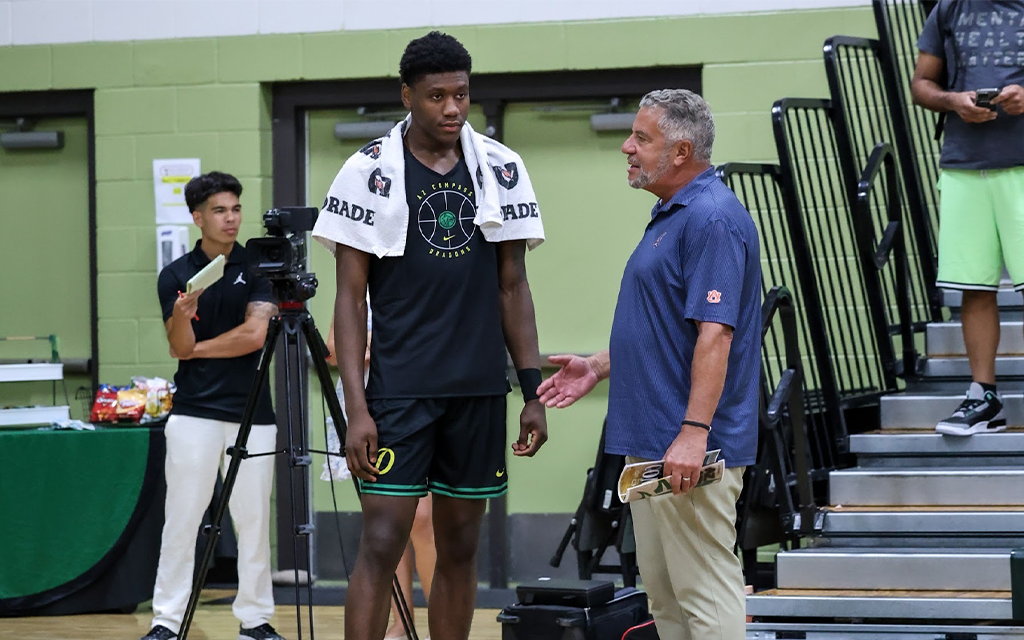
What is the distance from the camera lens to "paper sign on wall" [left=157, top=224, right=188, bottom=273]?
6.25m

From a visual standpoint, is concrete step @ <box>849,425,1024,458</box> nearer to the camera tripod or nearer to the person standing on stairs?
the person standing on stairs

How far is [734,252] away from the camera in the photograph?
2.88 meters

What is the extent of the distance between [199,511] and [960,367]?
272 cm

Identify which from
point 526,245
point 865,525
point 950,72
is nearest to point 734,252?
point 526,245

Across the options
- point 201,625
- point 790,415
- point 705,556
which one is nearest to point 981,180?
point 790,415

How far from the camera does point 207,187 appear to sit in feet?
16.2

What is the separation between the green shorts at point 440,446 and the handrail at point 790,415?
1390 millimetres

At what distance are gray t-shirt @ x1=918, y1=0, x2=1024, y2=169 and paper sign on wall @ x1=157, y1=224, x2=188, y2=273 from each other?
332 centimetres

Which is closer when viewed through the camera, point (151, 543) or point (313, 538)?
point (151, 543)

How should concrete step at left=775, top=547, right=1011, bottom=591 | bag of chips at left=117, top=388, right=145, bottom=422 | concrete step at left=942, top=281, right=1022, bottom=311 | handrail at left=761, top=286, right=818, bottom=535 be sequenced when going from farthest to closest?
1. bag of chips at left=117, top=388, right=145, bottom=422
2. concrete step at left=942, top=281, right=1022, bottom=311
3. handrail at left=761, top=286, right=818, bottom=535
4. concrete step at left=775, top=547, right=1011, bottom=591

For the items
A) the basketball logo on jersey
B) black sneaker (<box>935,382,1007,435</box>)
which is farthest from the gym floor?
the basketball logo on jersey

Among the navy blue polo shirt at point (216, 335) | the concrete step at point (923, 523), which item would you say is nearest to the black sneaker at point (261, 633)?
the navy blue polo shirt at point (216, 335)

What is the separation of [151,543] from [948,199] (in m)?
3.33

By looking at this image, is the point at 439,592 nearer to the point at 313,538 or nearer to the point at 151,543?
the point at 151,543
